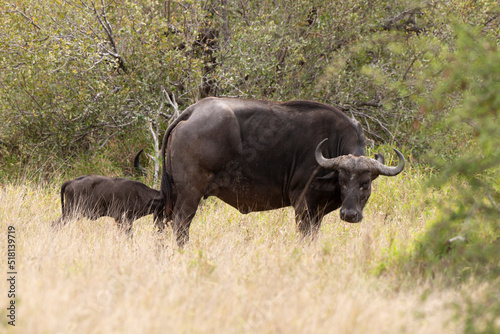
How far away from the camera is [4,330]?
3484mm

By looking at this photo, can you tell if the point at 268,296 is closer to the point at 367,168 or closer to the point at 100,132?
the point at 367,168

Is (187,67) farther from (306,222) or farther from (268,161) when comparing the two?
(306,222)

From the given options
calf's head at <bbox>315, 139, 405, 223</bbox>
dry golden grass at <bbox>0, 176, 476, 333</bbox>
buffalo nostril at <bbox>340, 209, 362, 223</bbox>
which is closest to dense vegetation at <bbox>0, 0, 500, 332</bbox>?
calf's head at <bbox>315, 139, 405, 223</bbox>

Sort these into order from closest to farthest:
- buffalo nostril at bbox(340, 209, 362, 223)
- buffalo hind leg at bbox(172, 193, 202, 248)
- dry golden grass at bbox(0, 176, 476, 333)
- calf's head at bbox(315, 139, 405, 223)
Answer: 1. dry golden grass at bbox(0, 176, 476, 333)
2. buffalo nostril at bbox(340, 209, 362, 223)
3. calf's head at bbox(315, 139, 405, 223)
4. buffalo hind leg at bbox(172, 193, 202, 248)

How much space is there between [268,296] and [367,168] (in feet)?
8.27

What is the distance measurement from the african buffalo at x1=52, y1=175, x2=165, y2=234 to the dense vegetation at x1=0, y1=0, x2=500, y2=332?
2113mm

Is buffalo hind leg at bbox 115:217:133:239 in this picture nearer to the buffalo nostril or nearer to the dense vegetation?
the dense vegetation

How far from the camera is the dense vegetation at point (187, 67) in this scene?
9.42 meters

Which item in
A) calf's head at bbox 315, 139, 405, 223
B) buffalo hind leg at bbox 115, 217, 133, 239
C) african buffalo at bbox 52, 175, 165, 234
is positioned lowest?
buffalo hind leg at bbox 115, 217, 133, 239

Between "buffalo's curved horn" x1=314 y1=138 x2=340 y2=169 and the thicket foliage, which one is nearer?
"buffalo's curved horn" x1=314 y1=138 x2=340 y2=169

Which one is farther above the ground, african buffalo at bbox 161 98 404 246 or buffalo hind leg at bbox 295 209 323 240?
african buffalo at bbox 161 98 404 246

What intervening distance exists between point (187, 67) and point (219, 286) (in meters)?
6.04

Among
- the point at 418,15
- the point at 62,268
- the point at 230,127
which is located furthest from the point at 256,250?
the point at 418,15

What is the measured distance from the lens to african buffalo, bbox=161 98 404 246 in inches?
251
